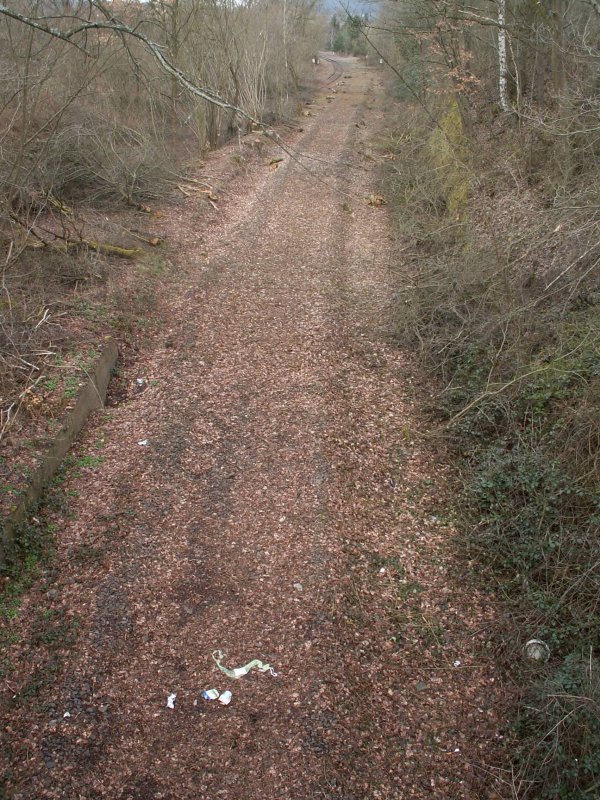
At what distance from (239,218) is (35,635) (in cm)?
1035

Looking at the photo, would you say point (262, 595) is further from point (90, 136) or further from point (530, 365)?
point (90, 136)

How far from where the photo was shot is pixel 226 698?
442 centimetres

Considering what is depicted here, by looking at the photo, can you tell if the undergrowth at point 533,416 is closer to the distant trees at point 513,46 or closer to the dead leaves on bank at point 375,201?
the distant trees at point 513,46

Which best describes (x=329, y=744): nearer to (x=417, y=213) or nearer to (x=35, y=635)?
(x=35, y=635)

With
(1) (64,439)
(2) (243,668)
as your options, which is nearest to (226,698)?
(2) (243,668)

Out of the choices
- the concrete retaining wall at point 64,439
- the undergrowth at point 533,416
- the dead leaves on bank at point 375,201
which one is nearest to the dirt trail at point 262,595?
the concrete retaining wall at point 64,439

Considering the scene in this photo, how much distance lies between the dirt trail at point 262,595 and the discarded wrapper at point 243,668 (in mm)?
56

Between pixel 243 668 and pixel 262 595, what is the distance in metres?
0.68

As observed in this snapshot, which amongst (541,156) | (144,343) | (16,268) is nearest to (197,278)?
(144,343)

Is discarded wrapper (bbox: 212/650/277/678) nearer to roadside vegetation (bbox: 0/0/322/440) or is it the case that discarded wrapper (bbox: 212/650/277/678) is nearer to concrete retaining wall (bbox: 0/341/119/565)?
concrete retaining wall (bbox: 0/341/119/565)

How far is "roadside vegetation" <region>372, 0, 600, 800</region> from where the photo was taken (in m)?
4.33

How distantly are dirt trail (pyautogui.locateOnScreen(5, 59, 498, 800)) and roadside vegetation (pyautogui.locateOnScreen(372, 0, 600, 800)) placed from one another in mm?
405

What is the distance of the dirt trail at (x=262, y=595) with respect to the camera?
408 centimetres

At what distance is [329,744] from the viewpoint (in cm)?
418
